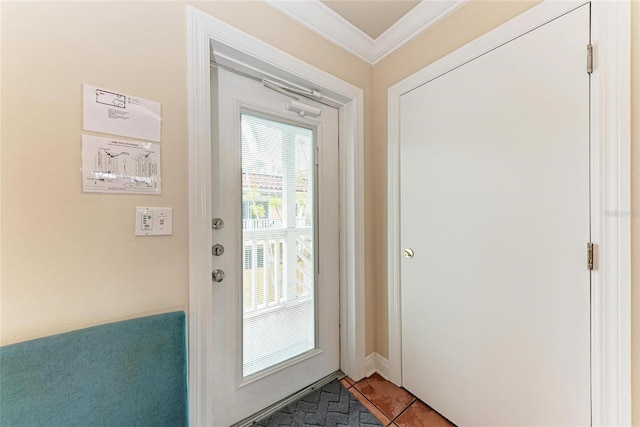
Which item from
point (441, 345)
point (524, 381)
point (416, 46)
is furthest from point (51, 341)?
point (416, 46)

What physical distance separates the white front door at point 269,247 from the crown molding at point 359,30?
42 centimetres

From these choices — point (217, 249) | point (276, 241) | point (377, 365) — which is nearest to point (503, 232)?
point (276, 241)

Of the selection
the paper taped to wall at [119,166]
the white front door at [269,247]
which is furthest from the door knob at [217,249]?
the paper taped to wall at [119,166]

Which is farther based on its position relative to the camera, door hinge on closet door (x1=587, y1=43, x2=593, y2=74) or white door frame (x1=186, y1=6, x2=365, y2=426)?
white door frame (x1=186, y1=6, x2=365, y2=426)

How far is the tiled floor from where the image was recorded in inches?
52.3

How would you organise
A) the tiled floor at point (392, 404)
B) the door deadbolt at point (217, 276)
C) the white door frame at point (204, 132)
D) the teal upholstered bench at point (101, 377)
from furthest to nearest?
the tiled floor at point (392, 404)
the door deadbolt at point (217, 276)
the white door frame at point (204, 132)
the teal upholstered bench at point (101, 377)

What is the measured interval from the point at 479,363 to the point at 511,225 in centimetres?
73

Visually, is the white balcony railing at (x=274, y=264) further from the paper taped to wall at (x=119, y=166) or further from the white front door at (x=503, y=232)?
the white front door at (x=503, y=232)

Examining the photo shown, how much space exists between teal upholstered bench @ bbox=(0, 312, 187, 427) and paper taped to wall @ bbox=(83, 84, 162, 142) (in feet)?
2.32

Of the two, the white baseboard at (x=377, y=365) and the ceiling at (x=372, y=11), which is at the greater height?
the ceiling at (x=372, y=11)

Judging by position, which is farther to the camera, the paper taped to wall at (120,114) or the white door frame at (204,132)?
the white door frame at (204,132)

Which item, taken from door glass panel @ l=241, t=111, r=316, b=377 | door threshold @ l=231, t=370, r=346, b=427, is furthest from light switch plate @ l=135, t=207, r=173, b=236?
door threshold @ l=231, t=370, r=346, b=427

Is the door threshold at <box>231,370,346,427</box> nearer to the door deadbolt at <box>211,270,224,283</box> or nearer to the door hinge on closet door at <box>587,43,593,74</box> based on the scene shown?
the door deadbolt at <box>211,270,224,283</box>

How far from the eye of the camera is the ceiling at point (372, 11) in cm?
135
